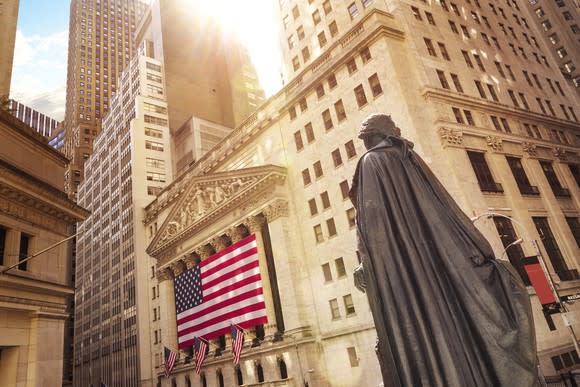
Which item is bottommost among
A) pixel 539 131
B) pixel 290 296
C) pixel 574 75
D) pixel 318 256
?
pixel 290 296

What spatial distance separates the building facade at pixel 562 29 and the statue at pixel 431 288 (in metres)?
91.7

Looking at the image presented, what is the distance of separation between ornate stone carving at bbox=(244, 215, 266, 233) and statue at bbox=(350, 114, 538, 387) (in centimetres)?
3695

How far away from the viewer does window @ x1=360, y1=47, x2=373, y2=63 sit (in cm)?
3662

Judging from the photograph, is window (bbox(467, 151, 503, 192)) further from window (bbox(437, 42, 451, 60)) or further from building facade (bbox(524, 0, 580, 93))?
building facade (bbox(524, 0, 580, 93))

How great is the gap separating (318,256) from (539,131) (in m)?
26.8

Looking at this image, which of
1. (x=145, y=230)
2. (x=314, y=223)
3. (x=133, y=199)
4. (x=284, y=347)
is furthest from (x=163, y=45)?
(x=284, y=347)

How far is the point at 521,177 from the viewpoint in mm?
36812

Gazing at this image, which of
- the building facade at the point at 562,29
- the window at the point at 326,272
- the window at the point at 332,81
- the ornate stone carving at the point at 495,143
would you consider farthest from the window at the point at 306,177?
the building facade at the point at 562,29

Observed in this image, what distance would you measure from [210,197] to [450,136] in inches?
1136

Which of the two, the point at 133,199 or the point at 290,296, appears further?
the point at 133,199

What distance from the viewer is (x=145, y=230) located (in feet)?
222

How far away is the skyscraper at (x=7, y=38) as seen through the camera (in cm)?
2836

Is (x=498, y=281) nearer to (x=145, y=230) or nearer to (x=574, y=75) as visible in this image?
(x=145, y=230)

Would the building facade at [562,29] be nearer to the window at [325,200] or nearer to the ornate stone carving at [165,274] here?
the window at [325,200]
